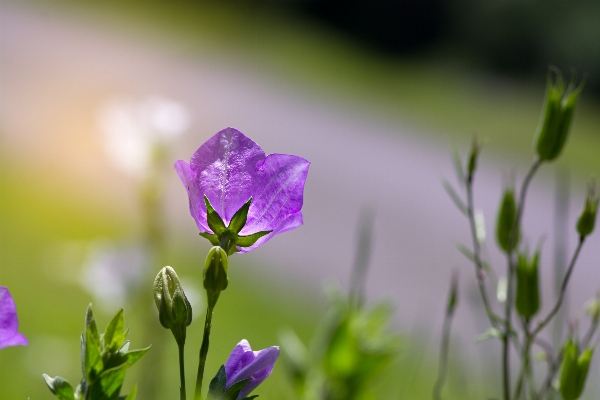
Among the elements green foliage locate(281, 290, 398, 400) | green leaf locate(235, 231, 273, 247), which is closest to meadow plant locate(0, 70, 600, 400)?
green leaf locate(235, 231, 273, 247)

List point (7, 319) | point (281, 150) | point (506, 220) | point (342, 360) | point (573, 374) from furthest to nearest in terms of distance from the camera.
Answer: point (281, 150)
point (342, 360)
point (506, 220)
point (573, 374)
point (7, 319)

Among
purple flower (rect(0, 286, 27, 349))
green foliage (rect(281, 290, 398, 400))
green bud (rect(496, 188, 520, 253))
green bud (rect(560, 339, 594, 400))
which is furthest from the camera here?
green foliage (rect(281, 290, 398, 400))

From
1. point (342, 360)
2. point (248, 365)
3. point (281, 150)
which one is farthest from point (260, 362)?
point (281, 150)

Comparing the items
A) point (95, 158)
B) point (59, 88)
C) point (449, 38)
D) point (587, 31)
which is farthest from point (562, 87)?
point (449, 38)

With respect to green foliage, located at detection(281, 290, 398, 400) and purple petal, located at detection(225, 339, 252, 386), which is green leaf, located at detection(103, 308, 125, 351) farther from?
green foliage, located at detection(281, 290, 398, 400)

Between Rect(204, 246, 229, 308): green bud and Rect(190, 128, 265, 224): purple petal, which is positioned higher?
Rect(190, 128, 265, 224): purple petal

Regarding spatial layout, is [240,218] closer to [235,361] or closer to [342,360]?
[235,361]

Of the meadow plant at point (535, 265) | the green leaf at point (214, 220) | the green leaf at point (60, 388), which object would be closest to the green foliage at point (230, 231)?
the green leaf at point (214, 220)

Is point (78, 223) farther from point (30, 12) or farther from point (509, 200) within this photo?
point (30, 12)
